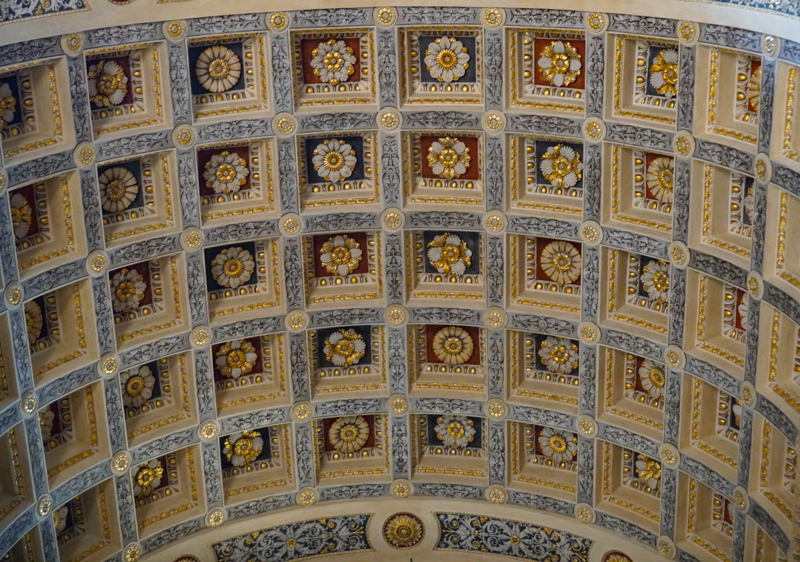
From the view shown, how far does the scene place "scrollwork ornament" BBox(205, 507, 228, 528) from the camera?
30.9 m

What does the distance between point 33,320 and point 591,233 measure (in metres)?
11.1

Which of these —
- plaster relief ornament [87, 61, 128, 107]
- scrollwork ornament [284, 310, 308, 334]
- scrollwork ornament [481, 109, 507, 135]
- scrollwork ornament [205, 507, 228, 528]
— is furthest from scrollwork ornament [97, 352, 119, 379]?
scrollwork ornament [481, 109, 507, 135]

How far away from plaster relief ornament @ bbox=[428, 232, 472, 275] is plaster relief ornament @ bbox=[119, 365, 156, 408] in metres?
6.44

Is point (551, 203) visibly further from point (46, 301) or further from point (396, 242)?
point (46, 301)

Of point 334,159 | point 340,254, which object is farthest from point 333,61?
point 340,254

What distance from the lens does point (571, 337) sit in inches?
1175

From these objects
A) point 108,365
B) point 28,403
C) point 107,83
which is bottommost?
point 28,403

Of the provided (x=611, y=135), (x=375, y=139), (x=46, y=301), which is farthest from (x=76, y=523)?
(x=611, y=135)

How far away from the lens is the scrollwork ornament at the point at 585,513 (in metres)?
30.8

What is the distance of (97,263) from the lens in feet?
91.0

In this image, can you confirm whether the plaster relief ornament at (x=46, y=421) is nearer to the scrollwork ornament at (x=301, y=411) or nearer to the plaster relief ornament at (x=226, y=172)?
the scrollwork ornament at (x=301, y=411)

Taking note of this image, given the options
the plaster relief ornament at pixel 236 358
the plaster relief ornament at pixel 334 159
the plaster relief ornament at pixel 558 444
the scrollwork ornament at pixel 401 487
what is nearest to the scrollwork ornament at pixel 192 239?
the plaster relief ornament at pixel 236 358

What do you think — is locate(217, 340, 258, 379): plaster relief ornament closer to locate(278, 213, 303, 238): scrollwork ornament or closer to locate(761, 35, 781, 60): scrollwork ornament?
locate(278, 213, 303, 238): scrollwork ornament

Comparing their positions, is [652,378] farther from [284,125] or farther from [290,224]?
[284,125]
